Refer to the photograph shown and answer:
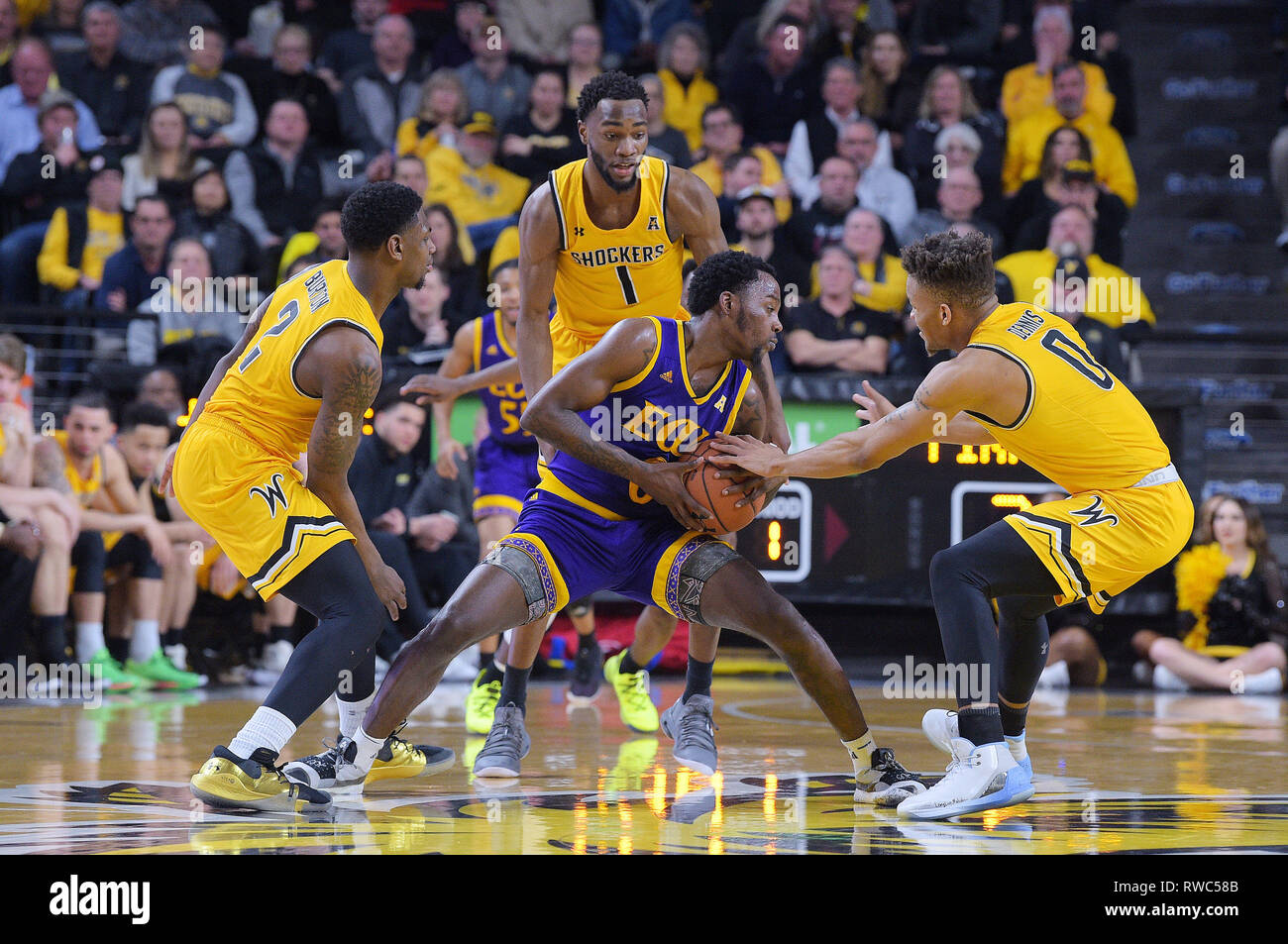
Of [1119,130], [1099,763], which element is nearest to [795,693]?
[1099,763]

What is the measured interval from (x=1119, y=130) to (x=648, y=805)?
871 centimetres

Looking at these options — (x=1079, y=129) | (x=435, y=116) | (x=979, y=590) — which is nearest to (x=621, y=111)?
(x=979, y=590)

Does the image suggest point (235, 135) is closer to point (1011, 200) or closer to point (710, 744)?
point (1011, 200)

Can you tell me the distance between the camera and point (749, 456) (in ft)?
14.6

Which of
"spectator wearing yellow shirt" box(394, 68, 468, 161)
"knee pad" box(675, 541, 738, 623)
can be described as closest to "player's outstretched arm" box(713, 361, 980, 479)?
"knee pad" box(675, 541, 738, 623)

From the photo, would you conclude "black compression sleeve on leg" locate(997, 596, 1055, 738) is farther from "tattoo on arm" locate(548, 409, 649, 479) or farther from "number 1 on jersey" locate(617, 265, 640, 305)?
"number 1 on jersey" locate(617, 265, 640, 305)

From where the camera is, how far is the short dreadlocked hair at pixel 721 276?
14.9 ft

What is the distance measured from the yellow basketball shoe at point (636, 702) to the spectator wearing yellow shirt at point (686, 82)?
583cm

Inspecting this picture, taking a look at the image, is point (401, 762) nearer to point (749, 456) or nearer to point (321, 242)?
point (749, 456)

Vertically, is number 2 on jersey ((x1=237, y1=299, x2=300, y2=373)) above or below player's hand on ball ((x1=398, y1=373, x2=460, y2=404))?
below

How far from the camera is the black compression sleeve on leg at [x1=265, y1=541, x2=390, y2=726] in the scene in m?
4.07

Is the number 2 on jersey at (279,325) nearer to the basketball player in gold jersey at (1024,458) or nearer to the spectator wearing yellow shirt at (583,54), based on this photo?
the basketball player in gold jersey at (1024,458)

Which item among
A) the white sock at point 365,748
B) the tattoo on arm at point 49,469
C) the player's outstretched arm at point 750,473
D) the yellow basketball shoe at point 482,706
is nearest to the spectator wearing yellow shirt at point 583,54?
the tattoo on arm at point 49,469

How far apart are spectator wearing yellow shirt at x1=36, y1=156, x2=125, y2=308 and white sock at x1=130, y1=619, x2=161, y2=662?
279 centimetres
